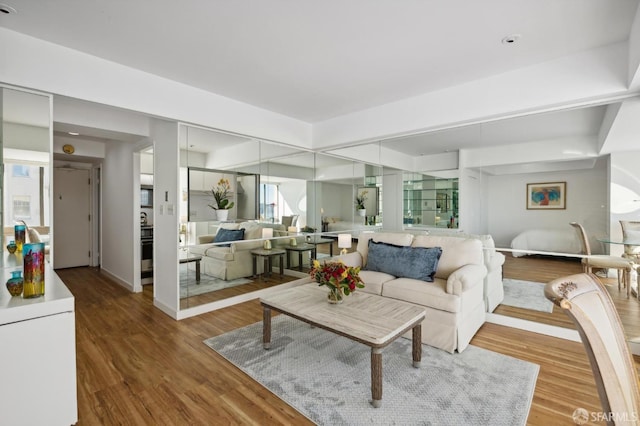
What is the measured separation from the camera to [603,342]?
985mm

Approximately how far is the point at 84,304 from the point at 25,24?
11.0ft

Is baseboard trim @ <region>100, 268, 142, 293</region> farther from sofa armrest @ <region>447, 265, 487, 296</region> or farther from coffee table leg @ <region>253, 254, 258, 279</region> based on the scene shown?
sofa armrest @ <region>447, 265, 487, 296</region>

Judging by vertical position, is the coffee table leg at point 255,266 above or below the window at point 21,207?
below

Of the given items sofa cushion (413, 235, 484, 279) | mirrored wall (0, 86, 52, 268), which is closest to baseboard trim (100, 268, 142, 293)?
mirrored wall (0, 86, 52, 268)

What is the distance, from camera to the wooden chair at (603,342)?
37.1 inches

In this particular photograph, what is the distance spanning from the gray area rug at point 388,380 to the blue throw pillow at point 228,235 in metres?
1.38

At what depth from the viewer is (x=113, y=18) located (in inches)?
91.7

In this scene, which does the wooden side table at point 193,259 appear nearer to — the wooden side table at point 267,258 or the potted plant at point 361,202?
the wooden side table at point 267,258

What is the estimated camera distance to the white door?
20.3 feet

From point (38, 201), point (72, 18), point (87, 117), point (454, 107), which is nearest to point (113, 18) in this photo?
point (72, 18)

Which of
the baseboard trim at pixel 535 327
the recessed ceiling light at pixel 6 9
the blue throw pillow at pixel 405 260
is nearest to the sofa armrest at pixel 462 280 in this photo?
the blue throw pillow at pixel 405 260

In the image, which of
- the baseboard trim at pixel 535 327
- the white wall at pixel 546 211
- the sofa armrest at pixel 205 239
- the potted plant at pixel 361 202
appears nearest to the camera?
the white wall at pixel 546 211

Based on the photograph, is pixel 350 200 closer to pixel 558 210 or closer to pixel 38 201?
pixel 558 210

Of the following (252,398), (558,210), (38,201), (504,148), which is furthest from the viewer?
(504,148)
